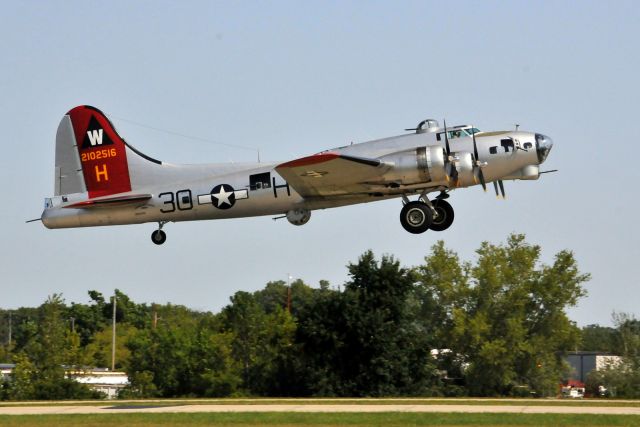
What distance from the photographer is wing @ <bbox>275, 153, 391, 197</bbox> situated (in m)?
28.6

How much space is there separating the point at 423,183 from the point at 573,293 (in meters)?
37.1

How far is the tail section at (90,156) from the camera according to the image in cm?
3288

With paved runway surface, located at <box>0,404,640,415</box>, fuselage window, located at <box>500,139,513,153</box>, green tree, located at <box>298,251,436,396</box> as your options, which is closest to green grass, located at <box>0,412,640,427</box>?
paved runway surface, located at <box>0,404,640,415</box>

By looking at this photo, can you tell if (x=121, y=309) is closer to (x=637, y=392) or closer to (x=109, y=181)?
(x=637, y=392)

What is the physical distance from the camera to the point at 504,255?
6500 cm

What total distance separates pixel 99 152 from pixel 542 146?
13650mm

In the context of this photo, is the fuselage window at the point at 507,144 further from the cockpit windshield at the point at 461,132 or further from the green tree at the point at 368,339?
the green tree at the point at 368,339

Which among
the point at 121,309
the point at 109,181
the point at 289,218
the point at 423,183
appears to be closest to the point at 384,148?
the point at 423,183

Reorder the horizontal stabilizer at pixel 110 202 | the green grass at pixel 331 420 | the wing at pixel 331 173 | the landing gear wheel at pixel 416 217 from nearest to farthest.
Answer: the green grass at pixel 331 420, the wing at pixel 331 173, the landing gear wheel at pixel 416 217, the horizontal stabilizer at pixel 110 202

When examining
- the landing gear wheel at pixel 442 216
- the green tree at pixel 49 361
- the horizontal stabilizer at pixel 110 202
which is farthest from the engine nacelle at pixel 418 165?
the green tree at pixel 49 361

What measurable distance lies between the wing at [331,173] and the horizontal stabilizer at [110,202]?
4.66m

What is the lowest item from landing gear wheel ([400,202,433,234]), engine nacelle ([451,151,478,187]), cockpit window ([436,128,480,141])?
landing gear wheel ([400,202,433,234])

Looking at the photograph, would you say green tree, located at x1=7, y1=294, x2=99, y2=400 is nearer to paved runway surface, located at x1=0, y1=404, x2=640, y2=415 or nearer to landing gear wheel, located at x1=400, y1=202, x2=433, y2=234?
paved runway surface, located at x1=0, y1=404, x2=640, y2=415

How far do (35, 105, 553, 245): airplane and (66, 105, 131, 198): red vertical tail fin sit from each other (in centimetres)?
3
